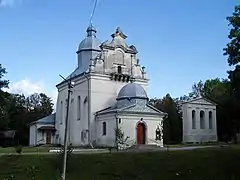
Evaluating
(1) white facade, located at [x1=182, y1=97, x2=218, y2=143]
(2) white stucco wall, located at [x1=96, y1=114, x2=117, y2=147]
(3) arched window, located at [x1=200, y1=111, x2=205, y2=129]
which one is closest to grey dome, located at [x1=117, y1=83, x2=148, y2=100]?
(2) white stucco wall, located at [x1=96, y1=114, x2=117, y2=147]

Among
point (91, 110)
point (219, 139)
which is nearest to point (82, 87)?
point (91, 110)

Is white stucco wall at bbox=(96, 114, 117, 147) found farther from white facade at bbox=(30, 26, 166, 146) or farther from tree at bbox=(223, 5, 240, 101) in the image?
tree at bbox=(223, 5, 240, 101)

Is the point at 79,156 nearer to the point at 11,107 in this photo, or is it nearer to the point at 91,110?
the point at 91,110

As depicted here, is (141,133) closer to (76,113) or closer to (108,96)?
(108,96)

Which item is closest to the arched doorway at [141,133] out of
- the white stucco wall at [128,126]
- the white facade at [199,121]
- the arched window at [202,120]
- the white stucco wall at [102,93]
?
the white stucco wall at [128,126]

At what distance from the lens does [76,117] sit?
54.5 metres

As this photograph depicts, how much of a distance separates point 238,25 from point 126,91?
2465 centimetres

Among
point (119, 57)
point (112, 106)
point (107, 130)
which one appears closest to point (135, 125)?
point (107, 130)

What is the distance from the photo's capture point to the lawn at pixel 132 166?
26.7 m

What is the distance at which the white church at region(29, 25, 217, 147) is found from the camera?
47.8m

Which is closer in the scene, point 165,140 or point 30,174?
point 30,174

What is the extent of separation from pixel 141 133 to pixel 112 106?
5.94 m

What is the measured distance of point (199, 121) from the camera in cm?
5641

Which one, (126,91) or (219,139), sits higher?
(126,91)
